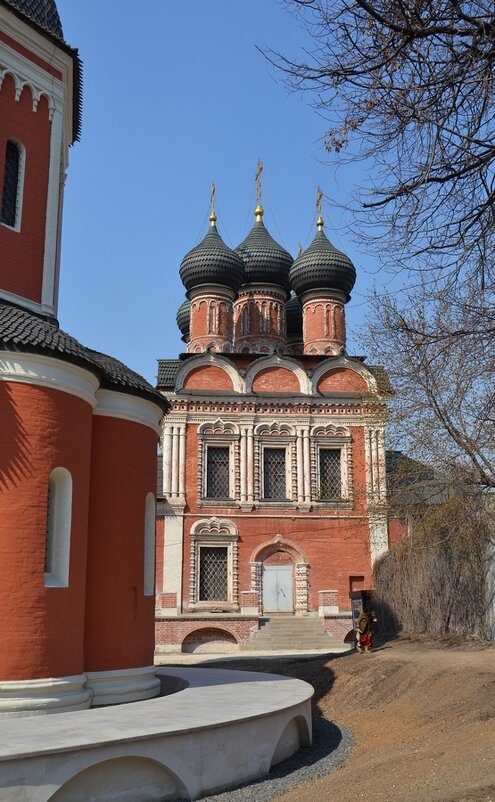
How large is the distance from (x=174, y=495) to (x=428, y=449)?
8.36 m

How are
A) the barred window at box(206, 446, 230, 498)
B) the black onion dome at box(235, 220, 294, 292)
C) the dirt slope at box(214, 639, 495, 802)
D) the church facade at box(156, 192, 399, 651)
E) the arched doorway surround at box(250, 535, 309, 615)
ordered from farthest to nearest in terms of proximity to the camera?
the black onion dome at box(235, 220, 294, 292), the barred window at box(206, 446, 230, 498), the arched doorway surround at box(250, 535, 309, 615), the church facade at box(156, 192, 399, 651), the dirt slope at box(214, 639, 495, 802)

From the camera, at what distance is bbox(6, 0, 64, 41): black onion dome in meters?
10.4

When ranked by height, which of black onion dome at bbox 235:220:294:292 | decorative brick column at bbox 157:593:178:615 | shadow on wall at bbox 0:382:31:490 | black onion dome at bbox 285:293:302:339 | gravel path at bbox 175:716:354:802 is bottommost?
gravel path at bbox 175:716:354:802

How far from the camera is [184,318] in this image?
3238cm

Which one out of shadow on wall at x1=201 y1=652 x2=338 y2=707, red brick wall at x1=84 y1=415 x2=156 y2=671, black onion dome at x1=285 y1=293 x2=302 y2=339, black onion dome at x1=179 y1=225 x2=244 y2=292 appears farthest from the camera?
black onion dome at x1=285 y1=293 x2=302 y2=339

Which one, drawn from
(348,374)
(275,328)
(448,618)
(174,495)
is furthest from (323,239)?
(448,618)

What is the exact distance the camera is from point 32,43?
10.4 meters

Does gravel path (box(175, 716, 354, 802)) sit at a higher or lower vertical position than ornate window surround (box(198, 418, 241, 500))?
lower

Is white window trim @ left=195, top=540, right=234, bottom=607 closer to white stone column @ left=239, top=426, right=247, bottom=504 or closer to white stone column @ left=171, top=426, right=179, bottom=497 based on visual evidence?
white stone column @ left=239, top=426, right=247, bottom=504

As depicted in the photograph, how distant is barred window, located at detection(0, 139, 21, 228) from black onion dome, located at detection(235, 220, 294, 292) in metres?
17.8

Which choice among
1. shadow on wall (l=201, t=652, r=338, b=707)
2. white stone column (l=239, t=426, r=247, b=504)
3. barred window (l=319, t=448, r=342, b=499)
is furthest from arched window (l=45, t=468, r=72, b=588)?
barred window (l=319, t=448, r=342, b=499)

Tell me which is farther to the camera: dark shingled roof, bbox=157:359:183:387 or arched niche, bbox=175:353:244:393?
dark shingled roof, bbox=157:359:183:387

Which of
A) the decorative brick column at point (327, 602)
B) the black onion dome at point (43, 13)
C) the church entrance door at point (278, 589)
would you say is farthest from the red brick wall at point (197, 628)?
the black onion dome at point (43, 13)

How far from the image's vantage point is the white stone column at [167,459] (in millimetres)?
21766
